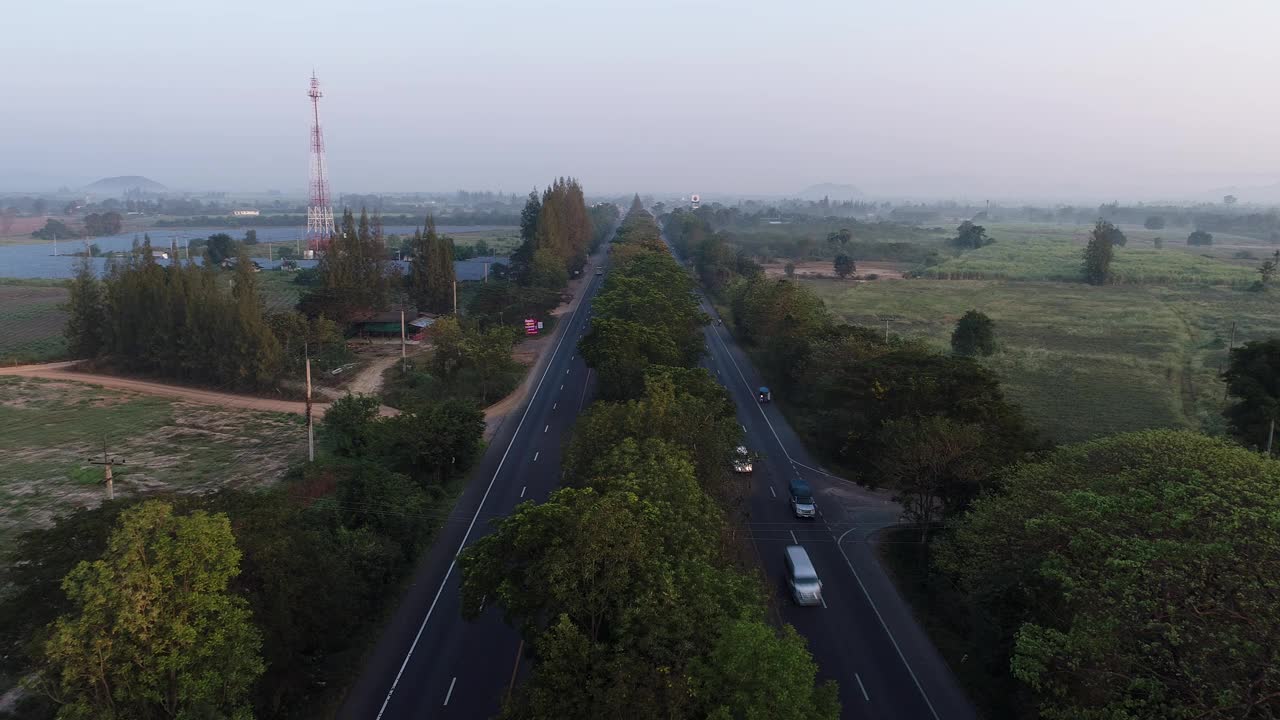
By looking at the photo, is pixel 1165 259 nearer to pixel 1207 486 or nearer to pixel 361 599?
pixel 1207 486

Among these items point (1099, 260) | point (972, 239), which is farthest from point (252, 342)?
point (972, 239)

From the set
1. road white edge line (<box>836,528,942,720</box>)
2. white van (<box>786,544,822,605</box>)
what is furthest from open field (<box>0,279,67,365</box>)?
road white edge line (<box>836,528,942,720</box>)

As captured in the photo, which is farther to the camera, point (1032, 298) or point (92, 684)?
point (1032, 298)

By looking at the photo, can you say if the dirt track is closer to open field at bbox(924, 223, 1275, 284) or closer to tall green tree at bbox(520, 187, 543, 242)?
tall green tree at bbox(520, 187, 543, 242)

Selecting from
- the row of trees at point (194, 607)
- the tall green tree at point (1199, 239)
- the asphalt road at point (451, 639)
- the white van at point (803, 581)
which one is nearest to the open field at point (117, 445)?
the asphalt road at point (451, 639)

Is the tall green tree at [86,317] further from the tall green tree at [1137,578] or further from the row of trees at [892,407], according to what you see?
the tall green tree at [1137,578]

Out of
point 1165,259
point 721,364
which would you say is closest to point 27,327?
point 721,364

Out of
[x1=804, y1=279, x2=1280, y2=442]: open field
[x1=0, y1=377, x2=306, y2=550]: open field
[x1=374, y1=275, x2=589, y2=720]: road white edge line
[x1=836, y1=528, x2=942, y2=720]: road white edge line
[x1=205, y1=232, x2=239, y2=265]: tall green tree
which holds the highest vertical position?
[x1=205, y1=232, x2=239, y2=265]: tall green tree
